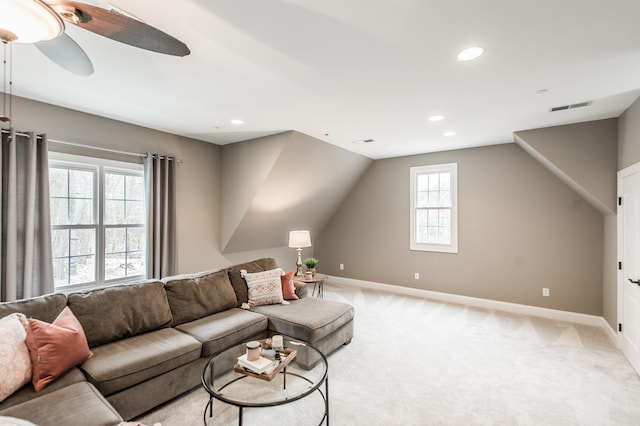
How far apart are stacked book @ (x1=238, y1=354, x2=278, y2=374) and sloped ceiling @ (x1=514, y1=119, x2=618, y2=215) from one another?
3.86 m

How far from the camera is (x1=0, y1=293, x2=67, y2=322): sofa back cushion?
1.99 metres

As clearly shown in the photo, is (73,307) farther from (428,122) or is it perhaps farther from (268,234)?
(428,122)

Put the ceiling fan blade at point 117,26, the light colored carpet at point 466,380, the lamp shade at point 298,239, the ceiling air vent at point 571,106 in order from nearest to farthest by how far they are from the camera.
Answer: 1. the ceiling fan blade at point 117,26
2. the light colored carpet at point 466,380
3. the ceiling air vent at point 571,106
4. the lamp shade at point 298,239

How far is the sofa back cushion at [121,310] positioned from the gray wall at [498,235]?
3.99 meters

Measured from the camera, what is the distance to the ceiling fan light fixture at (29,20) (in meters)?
1.01

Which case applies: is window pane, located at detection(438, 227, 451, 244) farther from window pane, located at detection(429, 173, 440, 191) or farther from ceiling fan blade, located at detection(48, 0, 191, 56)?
ceiling fan blade, located at detection(48, 0, 191, 56)

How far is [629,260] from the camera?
9.65ft

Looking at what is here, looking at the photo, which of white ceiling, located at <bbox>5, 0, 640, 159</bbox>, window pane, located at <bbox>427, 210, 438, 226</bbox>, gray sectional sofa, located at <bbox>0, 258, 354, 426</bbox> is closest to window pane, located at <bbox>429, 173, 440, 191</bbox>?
window pane, located at <bbox>427, 210, 438, 226</bbox>

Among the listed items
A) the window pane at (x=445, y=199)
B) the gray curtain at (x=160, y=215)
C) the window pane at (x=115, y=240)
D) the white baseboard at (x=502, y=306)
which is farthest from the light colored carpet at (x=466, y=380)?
the window pane at (x=115, y=240)

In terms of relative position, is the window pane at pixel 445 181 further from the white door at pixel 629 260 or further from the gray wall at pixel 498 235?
the white door at pixel 629 260

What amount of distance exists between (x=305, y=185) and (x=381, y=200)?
165 cm

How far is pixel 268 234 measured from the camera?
5.33m

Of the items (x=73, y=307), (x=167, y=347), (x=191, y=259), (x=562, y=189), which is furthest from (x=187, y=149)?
(x=562, y=189)

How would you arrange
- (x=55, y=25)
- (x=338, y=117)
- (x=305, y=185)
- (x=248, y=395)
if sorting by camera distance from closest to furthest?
(x=55, y=25), (x=248, y=395), (x=338, y=117), (x=305, y=185)
